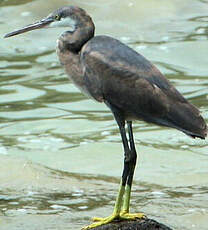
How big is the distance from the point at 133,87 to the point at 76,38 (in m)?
0.66

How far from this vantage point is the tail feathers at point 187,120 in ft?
23.1

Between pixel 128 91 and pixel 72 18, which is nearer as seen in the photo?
pixel 128 91

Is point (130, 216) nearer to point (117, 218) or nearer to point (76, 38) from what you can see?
point (117, 218)

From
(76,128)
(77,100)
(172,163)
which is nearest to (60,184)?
(172,163)

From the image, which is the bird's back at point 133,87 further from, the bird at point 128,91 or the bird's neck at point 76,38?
the bird's neck at point 76,38

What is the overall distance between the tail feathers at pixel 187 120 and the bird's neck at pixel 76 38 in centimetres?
94

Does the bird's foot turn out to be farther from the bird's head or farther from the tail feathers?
the bird's head

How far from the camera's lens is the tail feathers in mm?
7043

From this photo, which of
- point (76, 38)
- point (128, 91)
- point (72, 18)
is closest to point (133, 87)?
point (128, 91)

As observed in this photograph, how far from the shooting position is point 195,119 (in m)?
7.09

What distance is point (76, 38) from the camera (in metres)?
7.48

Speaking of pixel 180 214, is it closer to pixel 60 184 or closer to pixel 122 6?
pixel 60 184

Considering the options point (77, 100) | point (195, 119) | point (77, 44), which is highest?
point (77, 44)

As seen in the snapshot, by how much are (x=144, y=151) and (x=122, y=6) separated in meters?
5.73
